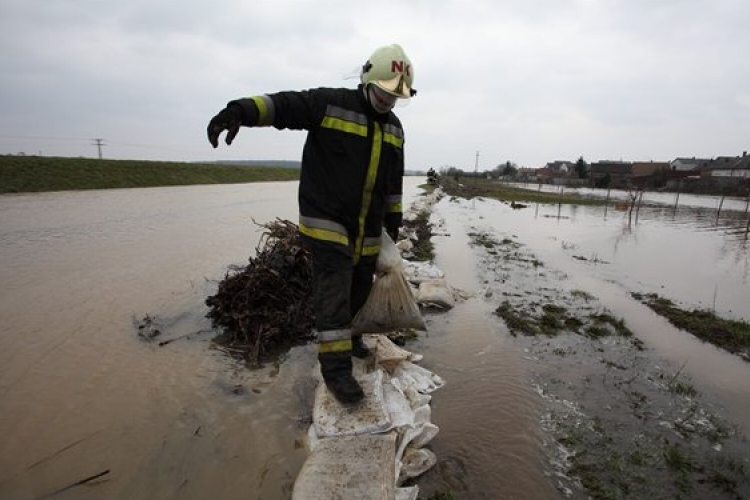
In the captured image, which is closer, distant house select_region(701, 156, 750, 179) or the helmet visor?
the helmet visor

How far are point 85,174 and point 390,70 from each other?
83.9 feet

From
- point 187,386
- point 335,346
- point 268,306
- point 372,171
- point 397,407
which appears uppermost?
point 372,171

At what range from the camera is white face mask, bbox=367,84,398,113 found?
2363mm

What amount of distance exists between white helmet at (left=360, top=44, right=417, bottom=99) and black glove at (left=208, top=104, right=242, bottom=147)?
0.78m

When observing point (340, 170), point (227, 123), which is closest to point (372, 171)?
point (340, 170)

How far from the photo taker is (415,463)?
6.99ft

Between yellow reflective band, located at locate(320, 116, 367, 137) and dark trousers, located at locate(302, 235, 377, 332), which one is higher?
yellow reflective band, located at locate(320, 116, 367, 137)

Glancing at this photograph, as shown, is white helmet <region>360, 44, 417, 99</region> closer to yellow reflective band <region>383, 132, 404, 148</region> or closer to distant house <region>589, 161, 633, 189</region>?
yellow reflective band <region>383, 132, 404, 148</region>

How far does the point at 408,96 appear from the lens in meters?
2.44

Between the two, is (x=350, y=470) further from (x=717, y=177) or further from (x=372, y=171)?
(x=717, y=177)

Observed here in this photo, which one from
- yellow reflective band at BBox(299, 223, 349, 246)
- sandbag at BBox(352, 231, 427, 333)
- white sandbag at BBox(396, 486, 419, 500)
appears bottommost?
white sandbag at BBox(396, 486, 419, 500)

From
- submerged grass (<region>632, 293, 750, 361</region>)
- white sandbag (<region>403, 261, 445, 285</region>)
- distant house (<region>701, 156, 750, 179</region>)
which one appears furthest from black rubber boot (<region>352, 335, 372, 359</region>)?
distant house (<region>701, 156, 750, 179</region>)

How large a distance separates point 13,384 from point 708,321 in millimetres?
6756

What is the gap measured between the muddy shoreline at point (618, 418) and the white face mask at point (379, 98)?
2231 millimetres
